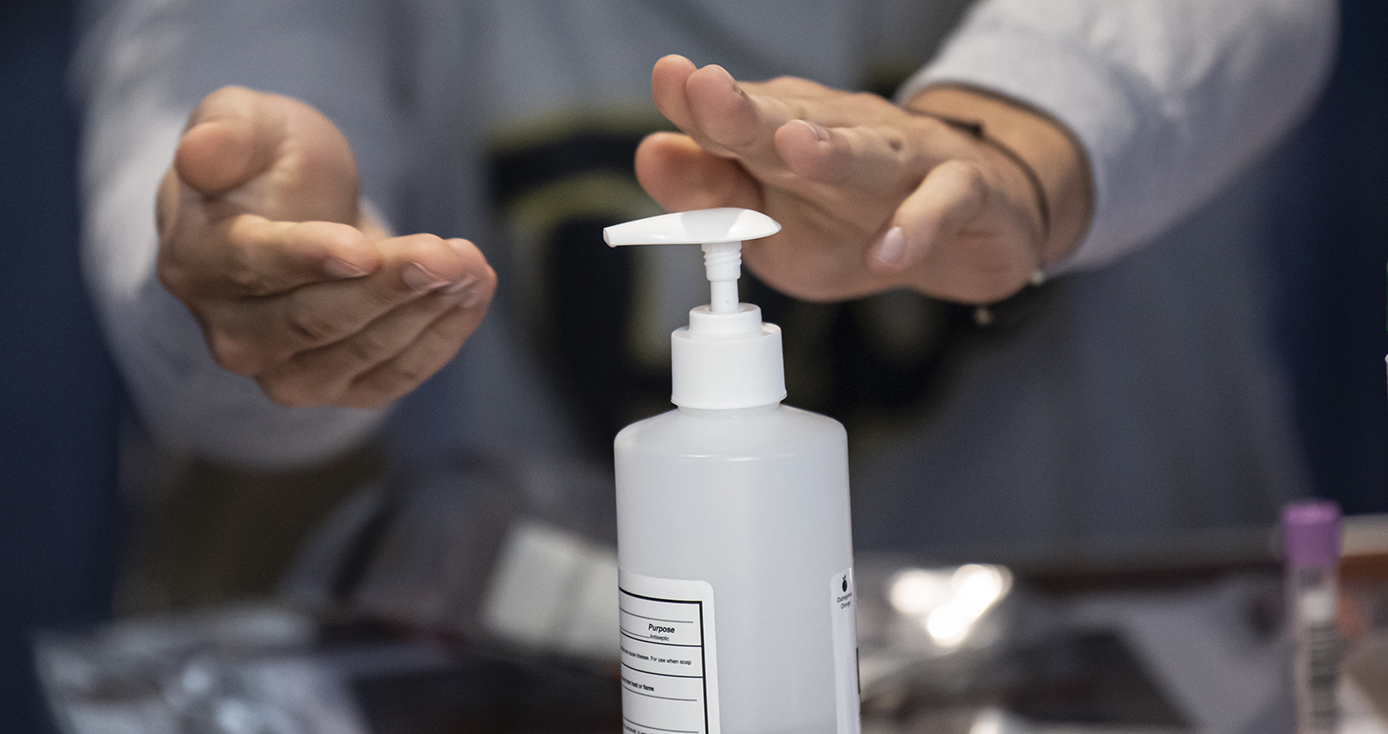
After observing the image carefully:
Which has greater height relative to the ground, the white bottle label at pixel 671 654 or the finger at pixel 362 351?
the finger at pixel 362 351

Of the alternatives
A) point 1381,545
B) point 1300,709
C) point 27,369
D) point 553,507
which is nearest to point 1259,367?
point 1381,545

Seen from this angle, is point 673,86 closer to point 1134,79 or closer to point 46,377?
point 1134,79

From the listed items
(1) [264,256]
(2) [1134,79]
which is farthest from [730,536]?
(2) [1134,79]

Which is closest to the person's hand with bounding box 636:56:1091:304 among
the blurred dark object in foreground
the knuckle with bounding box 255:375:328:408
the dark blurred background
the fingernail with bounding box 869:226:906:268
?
the fingernail with bounding box 869:226:906:268

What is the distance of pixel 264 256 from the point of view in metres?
0.24

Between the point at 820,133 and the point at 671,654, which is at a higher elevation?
the point at 820,133

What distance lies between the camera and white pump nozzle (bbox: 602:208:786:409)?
0.23 m

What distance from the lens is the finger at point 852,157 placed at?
9.1 inches

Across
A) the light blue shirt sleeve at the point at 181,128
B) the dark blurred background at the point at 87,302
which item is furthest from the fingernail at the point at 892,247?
the dark blurred background at the point at 87,302

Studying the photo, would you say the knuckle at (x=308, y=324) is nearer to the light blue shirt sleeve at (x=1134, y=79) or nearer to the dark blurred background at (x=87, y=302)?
the light blue shirt sleeve at (x=1134, y=79)

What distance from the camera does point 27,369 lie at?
0.69m

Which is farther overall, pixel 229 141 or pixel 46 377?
pixel 46 377

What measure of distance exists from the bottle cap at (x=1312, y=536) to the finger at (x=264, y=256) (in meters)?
0.35

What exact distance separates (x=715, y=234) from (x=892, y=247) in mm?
46
